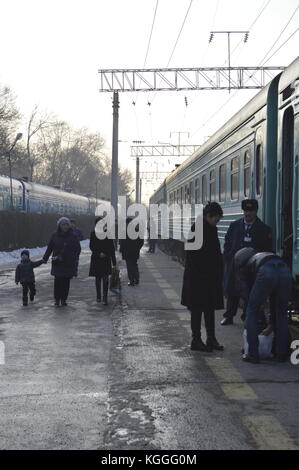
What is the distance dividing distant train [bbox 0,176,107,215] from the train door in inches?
1170

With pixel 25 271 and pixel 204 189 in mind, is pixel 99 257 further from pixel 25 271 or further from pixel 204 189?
pixel 204 189

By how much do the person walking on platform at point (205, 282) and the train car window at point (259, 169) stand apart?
3002 millimetres

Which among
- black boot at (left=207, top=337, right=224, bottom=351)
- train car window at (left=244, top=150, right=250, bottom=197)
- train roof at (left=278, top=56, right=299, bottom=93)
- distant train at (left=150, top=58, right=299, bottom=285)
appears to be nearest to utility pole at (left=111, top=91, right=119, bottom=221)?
distant train at (left=150, top=58, right=299, bottom=285)

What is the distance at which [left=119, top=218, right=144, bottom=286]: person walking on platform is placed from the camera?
62.1 ft

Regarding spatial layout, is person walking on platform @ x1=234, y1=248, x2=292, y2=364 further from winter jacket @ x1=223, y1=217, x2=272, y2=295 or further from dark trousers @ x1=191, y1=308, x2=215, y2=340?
winter jacket @ x1=223, y1=217, x2=272, y2=295

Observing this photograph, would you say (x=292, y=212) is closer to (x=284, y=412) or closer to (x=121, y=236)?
(x=284, y=412)

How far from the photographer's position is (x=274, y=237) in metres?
11.0

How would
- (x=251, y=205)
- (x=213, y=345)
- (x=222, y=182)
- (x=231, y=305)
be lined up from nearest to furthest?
(x=213, y=345) → (x=251, y=205) → (x=231, y=305) → (x=222, y=182)

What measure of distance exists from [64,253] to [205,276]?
5.80m

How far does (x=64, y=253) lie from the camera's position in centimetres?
1462

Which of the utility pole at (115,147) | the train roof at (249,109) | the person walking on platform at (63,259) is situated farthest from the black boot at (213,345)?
the utility pole at (115,147)

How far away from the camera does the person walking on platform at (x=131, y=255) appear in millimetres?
18938

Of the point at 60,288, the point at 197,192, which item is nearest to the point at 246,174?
the point at 60,288
